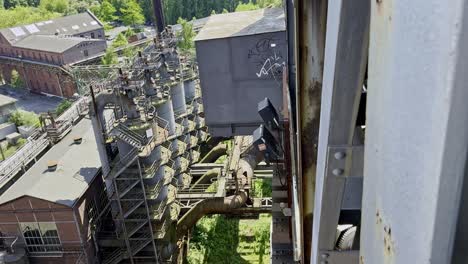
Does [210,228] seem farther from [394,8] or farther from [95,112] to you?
[394,8]

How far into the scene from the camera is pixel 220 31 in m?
12.0

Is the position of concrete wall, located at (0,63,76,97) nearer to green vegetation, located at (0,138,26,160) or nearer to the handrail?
green vegetation, located at (0,138,26,160)

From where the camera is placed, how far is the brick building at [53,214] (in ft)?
38.8

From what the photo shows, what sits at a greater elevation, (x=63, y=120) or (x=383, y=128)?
(x=383, y=128)

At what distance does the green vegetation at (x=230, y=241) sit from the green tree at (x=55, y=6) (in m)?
56.1

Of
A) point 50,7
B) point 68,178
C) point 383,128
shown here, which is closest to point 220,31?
point 68,178

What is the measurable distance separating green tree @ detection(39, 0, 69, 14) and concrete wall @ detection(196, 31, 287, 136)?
2277 inches

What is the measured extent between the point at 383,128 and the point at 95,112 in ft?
39.9

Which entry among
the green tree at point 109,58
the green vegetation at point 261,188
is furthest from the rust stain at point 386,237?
the green tree at point 109,58

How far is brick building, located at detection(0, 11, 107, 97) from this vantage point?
113 ft

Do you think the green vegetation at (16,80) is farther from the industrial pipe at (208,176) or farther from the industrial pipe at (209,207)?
the industrial pipe at (209,207)

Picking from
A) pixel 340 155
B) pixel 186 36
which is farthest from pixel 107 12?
pixel 340 155

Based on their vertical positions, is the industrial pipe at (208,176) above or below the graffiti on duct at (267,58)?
below

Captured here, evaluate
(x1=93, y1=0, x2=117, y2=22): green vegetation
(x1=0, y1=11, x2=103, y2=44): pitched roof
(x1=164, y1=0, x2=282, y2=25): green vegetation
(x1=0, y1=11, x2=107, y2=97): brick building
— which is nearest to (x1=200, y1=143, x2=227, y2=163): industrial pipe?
(x1=0, y1=11, x2=107, y2=97): brick building
